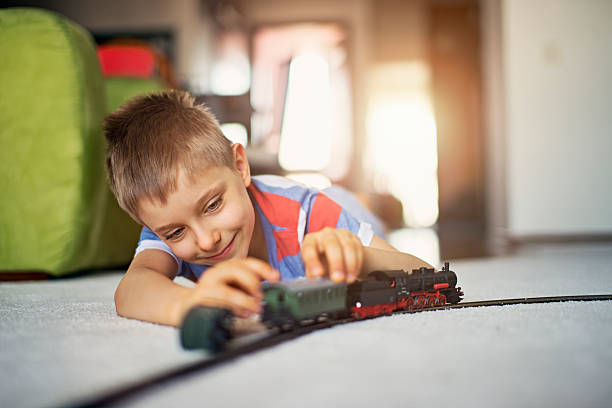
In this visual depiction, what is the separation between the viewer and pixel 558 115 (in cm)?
278

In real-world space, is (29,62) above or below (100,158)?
above

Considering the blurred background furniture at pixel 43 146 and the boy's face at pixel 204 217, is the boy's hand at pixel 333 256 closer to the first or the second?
the boy's face at pixel 204 217

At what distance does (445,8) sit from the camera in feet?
19.2

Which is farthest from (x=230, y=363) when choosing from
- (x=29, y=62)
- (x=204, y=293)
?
(x=29, y=62)

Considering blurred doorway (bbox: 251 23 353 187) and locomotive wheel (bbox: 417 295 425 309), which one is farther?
blurred doorway (bbox: 251 23 353 187)

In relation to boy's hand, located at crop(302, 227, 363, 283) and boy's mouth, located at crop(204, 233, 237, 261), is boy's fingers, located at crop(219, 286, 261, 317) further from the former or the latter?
boy's mouth, located at crop(204, 233, 237, 261)

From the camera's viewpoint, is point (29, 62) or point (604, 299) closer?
point (604, 299)

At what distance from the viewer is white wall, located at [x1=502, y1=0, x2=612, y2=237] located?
106 inches

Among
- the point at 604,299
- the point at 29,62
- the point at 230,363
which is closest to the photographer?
the point at 230,363

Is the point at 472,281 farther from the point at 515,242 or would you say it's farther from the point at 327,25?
the point at 327,25

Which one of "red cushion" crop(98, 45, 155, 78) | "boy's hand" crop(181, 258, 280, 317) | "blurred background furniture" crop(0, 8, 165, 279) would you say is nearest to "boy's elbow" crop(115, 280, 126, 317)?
"boy's hand" crop(181, 258, 280, 317)

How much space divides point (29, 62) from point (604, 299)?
1.41 metres

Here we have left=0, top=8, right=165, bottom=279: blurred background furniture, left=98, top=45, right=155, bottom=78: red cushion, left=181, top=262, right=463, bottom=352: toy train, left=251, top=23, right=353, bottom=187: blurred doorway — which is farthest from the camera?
left=251, top=23, right=353, bottom=187: blurred doorway

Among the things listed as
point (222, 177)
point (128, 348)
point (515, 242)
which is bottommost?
point (515, 242)
